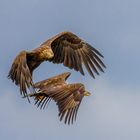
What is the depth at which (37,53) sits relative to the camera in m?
27.9

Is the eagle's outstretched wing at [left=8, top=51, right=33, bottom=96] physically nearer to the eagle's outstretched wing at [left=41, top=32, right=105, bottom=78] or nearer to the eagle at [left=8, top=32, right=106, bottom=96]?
the eagle at [left=8, top=32, right=106, bottom=96]

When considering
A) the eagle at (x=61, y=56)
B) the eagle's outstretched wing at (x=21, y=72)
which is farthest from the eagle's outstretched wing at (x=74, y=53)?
the eagle's outstretched wing at (x=21, y=72)

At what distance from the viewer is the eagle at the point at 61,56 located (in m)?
26.5

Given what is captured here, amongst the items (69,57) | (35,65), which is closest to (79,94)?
(35,65)

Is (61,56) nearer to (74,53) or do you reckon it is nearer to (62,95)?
(74,53)

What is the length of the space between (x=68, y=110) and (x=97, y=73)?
492cm

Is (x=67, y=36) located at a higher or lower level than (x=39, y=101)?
higher

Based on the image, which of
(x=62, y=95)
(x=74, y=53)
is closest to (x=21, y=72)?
(x=62, y=95)

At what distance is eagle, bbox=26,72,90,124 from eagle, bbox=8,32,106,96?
564 millimetres

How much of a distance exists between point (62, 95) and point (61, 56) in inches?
209

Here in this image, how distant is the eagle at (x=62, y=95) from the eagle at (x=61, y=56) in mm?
564

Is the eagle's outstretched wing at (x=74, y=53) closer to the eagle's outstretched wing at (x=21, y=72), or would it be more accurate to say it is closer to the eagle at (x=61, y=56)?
the eagle at (x=61, y=56)

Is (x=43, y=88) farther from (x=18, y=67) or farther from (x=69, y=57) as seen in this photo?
(x=69, y=57)

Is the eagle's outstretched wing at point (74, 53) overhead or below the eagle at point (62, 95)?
overhead
